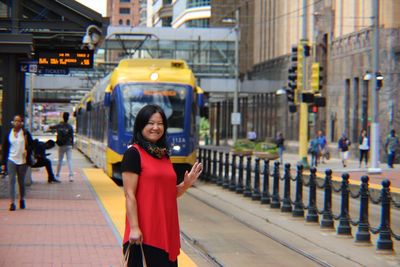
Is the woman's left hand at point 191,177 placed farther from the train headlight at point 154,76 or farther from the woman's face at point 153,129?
the train headlight at point 154,76

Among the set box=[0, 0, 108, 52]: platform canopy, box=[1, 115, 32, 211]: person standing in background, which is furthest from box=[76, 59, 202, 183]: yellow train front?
box=[1, 115, 32, 211]: person standing in background

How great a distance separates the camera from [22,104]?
2130 centimetres

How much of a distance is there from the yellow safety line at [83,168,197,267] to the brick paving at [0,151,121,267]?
21cm

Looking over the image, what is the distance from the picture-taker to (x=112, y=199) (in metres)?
19.1

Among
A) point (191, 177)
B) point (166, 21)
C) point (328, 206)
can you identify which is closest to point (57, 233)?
point (328, 206)

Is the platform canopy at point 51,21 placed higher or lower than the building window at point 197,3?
lower

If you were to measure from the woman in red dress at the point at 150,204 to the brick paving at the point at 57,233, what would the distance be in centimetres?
412

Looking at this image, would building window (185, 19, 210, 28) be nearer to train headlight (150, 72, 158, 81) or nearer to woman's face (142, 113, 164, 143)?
train headlight (150, 72, 158, 81)

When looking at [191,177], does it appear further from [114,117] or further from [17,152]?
[114,117]

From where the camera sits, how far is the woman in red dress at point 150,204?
21.1 ft

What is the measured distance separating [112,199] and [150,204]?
12831mm

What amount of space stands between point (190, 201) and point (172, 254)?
15827 mm

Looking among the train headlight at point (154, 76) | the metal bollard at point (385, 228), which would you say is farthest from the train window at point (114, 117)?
the metal bollard at point (385, 228)

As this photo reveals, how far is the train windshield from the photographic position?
83.5 feet
